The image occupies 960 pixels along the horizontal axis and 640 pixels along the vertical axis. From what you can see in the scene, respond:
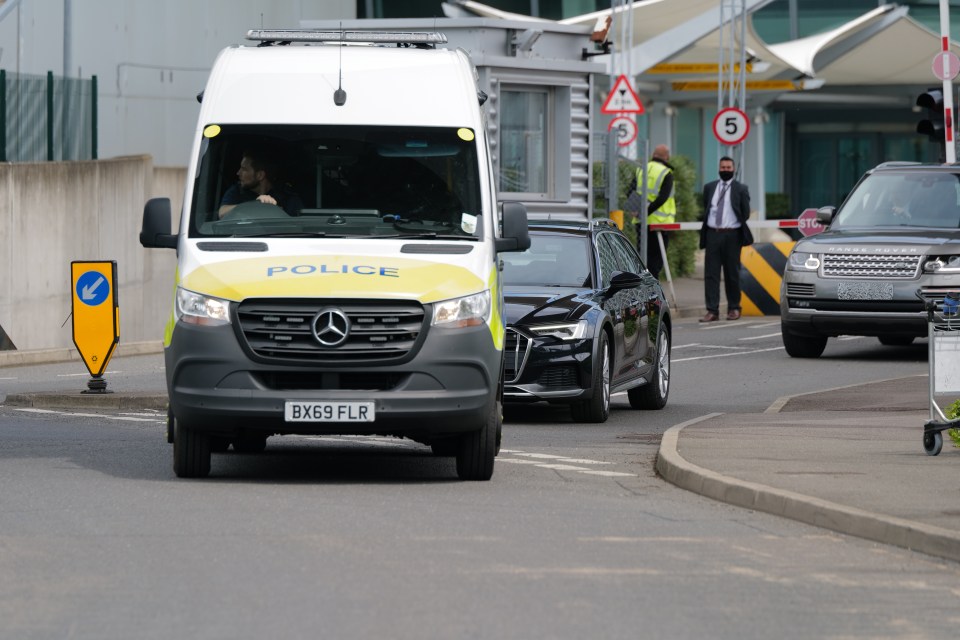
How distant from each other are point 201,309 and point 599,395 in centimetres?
512

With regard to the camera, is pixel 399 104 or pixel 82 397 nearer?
pixel 399 104

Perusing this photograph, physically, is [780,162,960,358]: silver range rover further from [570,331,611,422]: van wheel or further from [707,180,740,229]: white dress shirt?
[570,331,611,422]: van wheel

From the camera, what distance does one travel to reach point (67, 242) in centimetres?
2705

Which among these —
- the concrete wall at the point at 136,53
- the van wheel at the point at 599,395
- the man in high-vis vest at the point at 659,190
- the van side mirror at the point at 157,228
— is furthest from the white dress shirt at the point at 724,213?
the van side mirror at the point at 157,228

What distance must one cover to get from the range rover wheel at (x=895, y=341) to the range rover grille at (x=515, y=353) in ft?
26.1

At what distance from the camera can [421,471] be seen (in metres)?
12.8

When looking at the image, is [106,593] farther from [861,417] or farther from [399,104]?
[861,417]

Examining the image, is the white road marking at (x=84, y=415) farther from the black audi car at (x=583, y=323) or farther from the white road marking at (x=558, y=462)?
the white road marking at (x=558, y=462)

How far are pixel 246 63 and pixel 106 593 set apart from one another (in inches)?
211

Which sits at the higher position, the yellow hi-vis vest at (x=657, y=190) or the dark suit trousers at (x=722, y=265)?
the yellow hi-vis vest at (x=657, y=190)

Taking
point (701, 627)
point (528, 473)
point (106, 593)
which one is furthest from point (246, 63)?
point (701, 627)

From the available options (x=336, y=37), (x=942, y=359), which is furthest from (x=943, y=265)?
(x=336, y=37)

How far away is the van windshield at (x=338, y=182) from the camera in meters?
12.4

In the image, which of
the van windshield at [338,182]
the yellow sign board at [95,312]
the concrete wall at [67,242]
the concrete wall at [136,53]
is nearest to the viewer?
the van windshield at [338,182]
